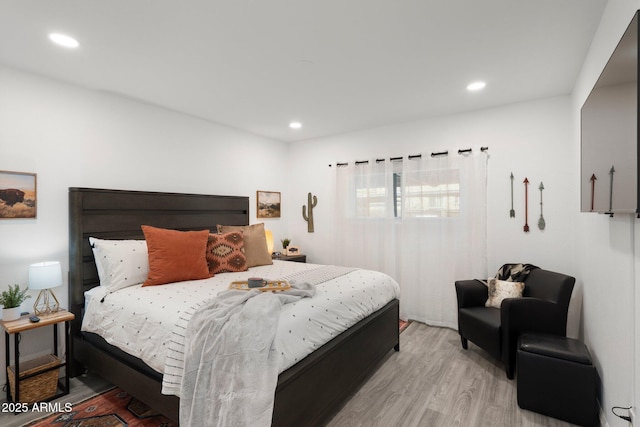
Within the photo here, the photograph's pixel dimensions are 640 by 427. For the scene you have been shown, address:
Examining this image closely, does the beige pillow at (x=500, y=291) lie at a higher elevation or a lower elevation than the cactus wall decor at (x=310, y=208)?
lower

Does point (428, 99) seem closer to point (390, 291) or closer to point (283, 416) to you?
point (390, 291)

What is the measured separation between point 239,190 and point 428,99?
8.87 feet

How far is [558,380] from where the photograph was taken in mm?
2156

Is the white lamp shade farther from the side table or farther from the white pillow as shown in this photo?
the side table

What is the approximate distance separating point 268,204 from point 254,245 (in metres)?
1.36

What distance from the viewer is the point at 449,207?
386 centimetres

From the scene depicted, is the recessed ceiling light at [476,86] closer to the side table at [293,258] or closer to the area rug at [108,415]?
the side table at [293,258]

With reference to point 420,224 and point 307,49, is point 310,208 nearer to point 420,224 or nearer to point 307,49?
point 420,224

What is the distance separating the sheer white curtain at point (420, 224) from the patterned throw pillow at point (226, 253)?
1769mm

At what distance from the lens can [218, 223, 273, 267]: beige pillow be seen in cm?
363

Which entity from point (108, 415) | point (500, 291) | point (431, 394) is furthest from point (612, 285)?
point (108, 415)

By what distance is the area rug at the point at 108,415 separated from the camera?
2.15 metres

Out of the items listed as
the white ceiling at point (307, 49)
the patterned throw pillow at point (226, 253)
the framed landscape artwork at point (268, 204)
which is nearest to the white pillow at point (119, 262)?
the patterned throw pillow at point (226, 253)

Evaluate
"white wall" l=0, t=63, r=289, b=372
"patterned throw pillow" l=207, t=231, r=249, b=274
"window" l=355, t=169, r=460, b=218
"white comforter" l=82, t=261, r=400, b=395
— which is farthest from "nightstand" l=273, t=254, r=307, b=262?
"white comforter" l=82, t=261, r=400, b=395
